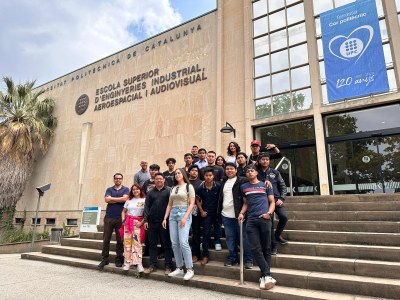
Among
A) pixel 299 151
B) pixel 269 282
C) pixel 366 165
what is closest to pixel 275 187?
pixel 269 282

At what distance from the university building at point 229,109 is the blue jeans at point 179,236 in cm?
580

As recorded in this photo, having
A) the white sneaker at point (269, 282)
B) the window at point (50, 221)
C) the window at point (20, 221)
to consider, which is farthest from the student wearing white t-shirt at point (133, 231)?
the window at point (20, 221)

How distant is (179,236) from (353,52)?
8.32 metres

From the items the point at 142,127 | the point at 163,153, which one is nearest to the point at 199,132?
the point at 163,153

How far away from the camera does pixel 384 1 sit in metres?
8.91

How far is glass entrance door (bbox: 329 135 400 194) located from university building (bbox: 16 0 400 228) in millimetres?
28

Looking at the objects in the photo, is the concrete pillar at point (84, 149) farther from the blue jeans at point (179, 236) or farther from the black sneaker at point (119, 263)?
the blue jeans at point (179, 236)

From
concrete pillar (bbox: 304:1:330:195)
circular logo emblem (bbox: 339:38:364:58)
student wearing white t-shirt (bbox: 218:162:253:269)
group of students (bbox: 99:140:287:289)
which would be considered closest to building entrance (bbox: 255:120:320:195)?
concrete pillar (bbox: 304:1:330:195)

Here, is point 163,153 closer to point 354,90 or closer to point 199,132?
point 199,132

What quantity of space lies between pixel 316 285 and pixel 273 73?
8.32 m

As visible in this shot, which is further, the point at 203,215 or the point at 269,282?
the point at 203,215

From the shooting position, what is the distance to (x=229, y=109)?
10922mm

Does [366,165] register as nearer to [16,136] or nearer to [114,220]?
[114,220]

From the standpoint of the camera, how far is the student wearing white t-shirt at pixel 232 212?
14.6ft
